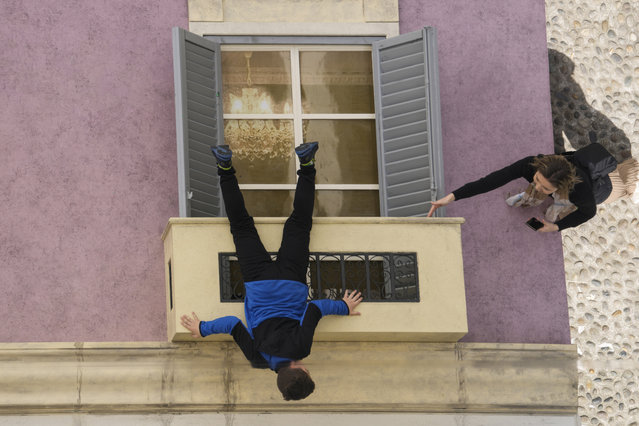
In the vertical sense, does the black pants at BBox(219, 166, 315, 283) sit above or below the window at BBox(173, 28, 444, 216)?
below

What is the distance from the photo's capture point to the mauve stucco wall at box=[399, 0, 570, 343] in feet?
28.8

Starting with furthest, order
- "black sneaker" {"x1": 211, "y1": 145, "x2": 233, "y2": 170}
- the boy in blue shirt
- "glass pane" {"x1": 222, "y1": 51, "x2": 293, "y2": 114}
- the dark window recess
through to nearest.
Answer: "glass pane" {"x1": 222, "y1": 51, "x2": 293, "y2": 114}, the dark window recess, "black sneaker" {"x1": 211, "y1": 145, "x2": 233, "y2": 170}, the boy in blue shirt

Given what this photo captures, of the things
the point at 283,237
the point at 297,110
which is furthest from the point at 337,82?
the point at 283,237

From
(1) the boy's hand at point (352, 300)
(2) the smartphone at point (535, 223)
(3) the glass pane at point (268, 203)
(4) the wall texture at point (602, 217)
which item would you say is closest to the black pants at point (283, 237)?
(1) the boy's hand at point (352, 300)

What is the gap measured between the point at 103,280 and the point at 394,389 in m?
2.32

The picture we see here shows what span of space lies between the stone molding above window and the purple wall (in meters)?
0.17

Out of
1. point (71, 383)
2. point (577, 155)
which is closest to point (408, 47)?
point (577, 155)

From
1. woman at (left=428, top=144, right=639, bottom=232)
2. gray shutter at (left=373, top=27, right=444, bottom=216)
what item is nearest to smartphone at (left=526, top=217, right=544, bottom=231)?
woman at (left=428, top=144, right=639, bottom=232)

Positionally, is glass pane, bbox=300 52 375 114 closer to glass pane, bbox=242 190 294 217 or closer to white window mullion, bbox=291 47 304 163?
white window mullion, bbox=291 47 304 163

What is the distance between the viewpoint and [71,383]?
314 inches

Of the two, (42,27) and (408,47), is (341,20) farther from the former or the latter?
(42,27)

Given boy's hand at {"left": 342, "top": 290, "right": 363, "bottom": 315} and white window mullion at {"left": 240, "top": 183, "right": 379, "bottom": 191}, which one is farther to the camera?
white window mullion at {"left": 240, "top": 183, "right": 379, "bottom": 191}

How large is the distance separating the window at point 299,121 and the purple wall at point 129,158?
1.74 ft

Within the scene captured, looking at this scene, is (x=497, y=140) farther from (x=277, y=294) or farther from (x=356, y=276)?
(x=277, y=294)
